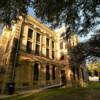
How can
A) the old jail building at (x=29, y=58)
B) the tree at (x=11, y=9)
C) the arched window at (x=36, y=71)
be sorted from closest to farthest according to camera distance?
the tree at (x=11, y=9), the old jail building at (x=29, y=58), the arched window at (x=36, y=71)

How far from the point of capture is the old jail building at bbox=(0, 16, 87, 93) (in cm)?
1641

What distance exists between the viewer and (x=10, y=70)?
15.9 meters

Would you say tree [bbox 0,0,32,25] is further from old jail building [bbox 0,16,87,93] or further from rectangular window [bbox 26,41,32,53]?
rectangular window [bbox 26,41,32,53]

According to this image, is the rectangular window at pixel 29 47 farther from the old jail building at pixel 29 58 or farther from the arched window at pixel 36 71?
the arched window at pixel 36 71

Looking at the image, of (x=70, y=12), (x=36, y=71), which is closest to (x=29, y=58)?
(x=36, y=71)

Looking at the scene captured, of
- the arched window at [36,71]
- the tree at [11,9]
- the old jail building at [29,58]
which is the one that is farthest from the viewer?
the arched window at [36,71]

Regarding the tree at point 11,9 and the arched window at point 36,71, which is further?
the arched window at point 36,71

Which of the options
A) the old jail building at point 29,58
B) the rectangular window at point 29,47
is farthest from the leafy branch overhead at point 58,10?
the rectangular window at point 29,47

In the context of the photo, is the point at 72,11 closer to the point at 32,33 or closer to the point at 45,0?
the point at 45,0

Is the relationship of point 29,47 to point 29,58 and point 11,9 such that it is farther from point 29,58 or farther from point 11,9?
point 11,9

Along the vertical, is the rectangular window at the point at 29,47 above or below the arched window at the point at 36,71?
above

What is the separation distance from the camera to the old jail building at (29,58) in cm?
1641

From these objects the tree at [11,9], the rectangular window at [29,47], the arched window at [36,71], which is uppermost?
the rectangular window at [29,47]

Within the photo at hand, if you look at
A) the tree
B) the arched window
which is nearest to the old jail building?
the arched window
